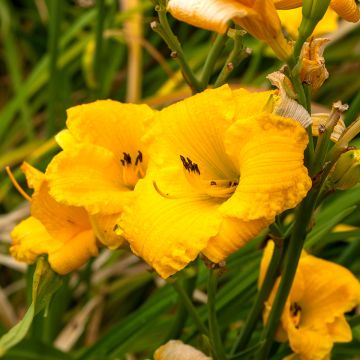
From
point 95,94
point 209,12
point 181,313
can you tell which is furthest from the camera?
point 95,94

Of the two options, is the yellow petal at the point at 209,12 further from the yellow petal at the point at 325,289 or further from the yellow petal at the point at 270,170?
the yellow petal at the point at 325,289

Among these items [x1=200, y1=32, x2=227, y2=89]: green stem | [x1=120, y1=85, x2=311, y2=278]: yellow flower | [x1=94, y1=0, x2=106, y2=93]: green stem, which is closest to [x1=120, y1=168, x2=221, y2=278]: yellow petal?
[x1=120, y1=85, x2=311, y2=278]: yellow flower

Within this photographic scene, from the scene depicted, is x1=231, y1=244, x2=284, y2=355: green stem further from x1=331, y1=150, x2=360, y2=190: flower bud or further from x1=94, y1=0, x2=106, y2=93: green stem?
x1=94, y1=0, x2=106, y2=93: green stem

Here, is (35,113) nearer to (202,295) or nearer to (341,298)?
(202,295)

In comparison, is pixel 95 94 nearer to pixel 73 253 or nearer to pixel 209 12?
pixel 73 253

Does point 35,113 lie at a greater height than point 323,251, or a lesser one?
lesser

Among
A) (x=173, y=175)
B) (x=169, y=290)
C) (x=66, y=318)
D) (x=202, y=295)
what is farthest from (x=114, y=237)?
(x=66, y=318)

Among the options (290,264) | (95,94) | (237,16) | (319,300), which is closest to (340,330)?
(319,300)
